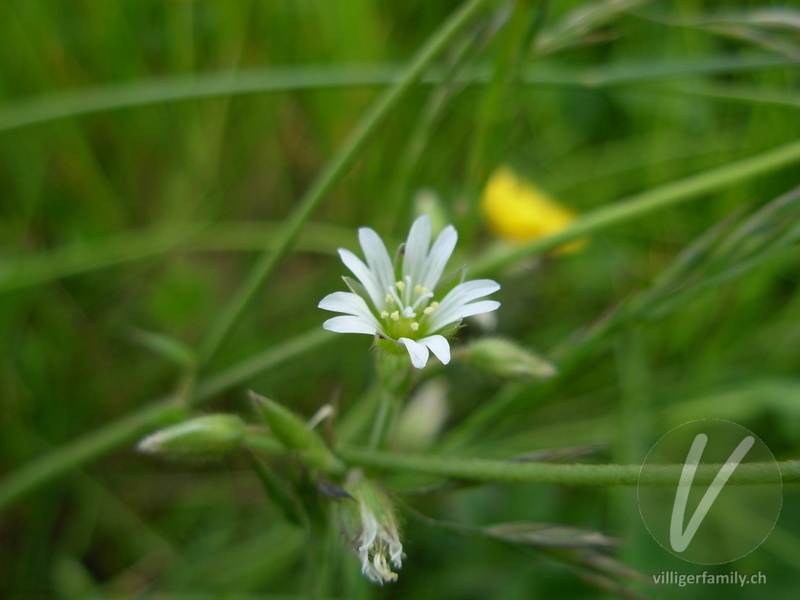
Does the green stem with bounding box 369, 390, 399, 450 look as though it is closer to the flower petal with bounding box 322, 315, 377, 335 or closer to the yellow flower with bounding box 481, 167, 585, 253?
the flower petal with bounding box 322, 315, 377, 335

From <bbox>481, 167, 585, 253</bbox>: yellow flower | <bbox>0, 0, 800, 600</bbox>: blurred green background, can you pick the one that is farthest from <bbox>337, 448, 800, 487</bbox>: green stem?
<bbox>481, 167, 585, 253</bbox>: yellow flower

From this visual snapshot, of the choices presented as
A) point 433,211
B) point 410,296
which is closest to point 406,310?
point 410,296

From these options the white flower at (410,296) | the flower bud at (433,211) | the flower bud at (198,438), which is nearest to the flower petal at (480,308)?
the white flower at (410,296)

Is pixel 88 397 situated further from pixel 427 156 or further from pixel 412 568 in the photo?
pixel 427 156

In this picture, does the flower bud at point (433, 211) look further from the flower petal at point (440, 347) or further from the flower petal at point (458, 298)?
the flower petal at point (440, 347)

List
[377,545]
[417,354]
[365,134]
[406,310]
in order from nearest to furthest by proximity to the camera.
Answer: [417,354]
[377,545]
[406,310]
[365,134]

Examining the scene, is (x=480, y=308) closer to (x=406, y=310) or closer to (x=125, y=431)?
(x=406, y=310)

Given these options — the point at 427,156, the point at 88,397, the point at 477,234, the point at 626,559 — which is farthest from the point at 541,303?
the point at 88,397
